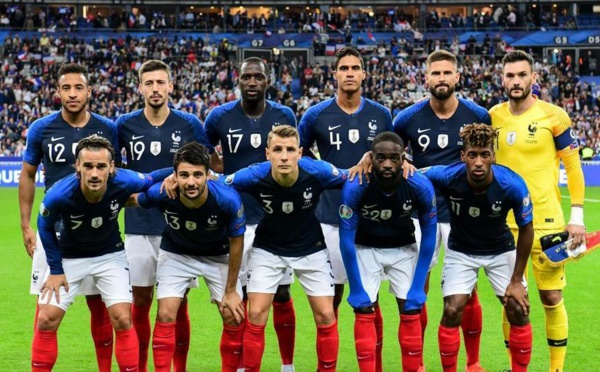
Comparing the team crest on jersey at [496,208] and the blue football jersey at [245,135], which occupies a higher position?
the blue football jersey at [245,135]

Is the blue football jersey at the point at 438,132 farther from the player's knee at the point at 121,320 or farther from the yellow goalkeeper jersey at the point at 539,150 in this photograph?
the player's knee at the point at 121,320

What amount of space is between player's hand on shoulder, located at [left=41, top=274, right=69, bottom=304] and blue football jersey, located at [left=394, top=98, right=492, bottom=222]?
112 inches

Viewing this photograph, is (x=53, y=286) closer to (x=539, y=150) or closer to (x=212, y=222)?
(x=212, y=222)

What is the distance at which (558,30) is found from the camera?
42.2 meters

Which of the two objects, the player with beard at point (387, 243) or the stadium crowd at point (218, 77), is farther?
the stadium crowd at point (218, 77)

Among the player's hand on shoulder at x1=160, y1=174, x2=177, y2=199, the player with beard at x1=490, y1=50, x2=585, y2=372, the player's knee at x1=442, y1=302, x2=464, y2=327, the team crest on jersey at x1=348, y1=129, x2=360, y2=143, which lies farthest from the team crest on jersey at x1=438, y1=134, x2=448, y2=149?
the player's hand on shoulder at x1=160, y1=174, x2=177, y2=199

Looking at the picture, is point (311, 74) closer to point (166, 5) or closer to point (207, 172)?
point (166, 5)

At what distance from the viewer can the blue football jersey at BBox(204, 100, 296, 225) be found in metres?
7.10

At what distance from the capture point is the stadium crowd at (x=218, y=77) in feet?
109

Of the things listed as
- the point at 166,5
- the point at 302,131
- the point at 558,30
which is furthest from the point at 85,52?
the point at 302,131

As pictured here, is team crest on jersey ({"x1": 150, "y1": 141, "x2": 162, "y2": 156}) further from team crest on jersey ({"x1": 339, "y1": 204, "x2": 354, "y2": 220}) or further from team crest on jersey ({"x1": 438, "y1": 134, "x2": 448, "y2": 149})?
Result: team crest on jersey ({"x1": 438, "y1": 134, "x2": 448, "y2": 149})

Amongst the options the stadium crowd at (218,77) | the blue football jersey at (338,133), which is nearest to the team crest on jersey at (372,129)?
the blue football jersey at (338,133)

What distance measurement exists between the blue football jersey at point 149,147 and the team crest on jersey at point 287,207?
1054 mm

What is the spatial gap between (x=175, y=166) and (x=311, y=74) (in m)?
31.6
